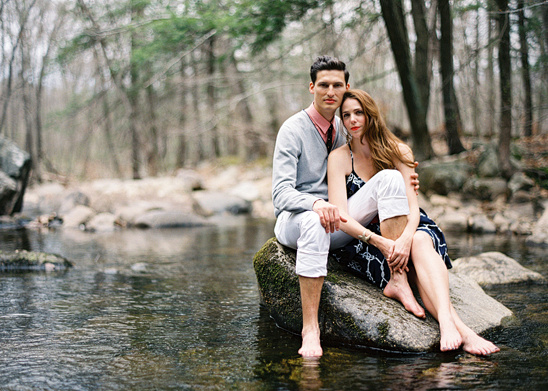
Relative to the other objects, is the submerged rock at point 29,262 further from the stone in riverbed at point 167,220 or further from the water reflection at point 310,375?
the stone in riverbed at point 167,220

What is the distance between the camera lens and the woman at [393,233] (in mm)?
2926

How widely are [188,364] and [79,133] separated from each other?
18388mm

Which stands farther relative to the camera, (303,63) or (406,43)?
(303,63)

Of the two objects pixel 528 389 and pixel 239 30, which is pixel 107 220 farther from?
pixel 528 389

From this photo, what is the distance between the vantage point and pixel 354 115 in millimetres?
3279

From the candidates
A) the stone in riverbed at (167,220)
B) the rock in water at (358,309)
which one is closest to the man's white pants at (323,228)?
the rock in water at (358,309)


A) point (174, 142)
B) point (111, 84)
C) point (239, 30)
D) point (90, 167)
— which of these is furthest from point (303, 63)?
point (174, 142)

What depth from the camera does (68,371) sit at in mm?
2537

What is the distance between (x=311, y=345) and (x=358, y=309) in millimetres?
383

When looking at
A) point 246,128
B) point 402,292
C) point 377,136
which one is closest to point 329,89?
point 377,136

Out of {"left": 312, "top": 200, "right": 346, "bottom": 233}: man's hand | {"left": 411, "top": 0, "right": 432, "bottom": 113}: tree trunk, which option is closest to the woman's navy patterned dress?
{"left": 312, "top": 200, "right": 346, "bottom": 233}: man's hand

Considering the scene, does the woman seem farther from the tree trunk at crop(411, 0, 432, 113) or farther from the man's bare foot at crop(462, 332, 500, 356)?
the tree trunk at crop(411, 0, 432, 113)

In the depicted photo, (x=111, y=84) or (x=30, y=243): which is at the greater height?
(x=111, y=84)

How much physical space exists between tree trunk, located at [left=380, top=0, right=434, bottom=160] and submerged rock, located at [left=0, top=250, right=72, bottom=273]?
6.34 meters
